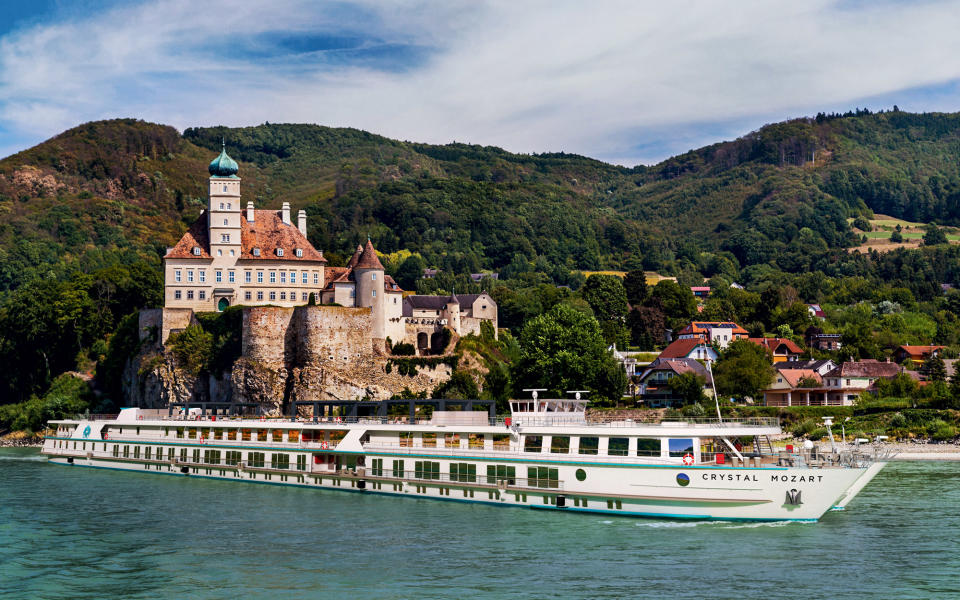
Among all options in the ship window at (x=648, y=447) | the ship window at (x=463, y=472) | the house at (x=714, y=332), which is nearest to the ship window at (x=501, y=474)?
the ship window at (x=463, y=472)

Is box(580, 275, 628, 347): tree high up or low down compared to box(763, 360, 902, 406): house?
up

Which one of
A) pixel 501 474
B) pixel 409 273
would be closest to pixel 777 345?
pixel 409 273

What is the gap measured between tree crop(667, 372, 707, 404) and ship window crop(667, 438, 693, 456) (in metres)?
45.9

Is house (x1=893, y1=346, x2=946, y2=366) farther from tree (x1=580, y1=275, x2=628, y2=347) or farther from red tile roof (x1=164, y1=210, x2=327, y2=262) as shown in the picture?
red tile roof (x1=164, y1=210, x2=327, y2=262)

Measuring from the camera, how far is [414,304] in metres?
96.4

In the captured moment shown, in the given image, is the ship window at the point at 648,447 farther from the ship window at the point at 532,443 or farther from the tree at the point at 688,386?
the tree at the point at 688,386

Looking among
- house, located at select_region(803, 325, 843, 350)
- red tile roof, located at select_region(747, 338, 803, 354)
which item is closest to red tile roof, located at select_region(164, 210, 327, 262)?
red tile roof, located at select_region(747, 338, 803, 354)

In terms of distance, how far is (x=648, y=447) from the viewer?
129 feet

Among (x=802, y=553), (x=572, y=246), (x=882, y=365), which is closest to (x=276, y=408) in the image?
(x=802, y=553)

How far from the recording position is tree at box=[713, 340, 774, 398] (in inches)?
3295

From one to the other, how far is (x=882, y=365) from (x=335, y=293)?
5312 cm

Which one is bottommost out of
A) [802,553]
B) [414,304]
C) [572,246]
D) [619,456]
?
[802,553]

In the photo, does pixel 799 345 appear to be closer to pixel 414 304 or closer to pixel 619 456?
pixel 414 304

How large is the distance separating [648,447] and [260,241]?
182 ft
